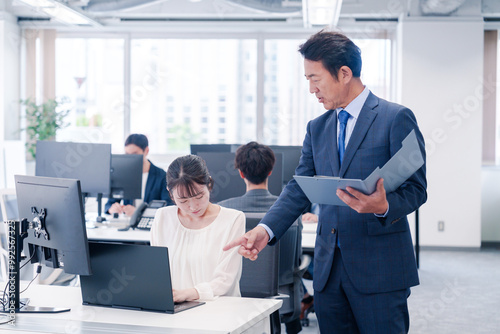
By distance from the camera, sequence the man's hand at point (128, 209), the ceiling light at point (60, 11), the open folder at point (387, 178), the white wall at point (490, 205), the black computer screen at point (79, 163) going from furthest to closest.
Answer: the white wall at point (490, 205) < the ceiling light at point (60, 11) < the man's hand at point (128, 209) < the black computer screen at point (79, 163) < the open folder at point (387, 178)

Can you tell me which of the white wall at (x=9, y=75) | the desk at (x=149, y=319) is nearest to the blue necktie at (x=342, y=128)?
the desk at (x=149, y=319)

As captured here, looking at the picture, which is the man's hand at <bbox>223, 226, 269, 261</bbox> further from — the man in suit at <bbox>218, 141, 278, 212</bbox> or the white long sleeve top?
the man in suit at <bbox>218, 141, 278, 212</bbox>

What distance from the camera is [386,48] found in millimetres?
7715

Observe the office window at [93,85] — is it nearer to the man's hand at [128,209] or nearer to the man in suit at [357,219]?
the man's hand at [128,209]

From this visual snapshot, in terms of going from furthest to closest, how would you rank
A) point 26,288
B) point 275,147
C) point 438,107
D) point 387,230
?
point 438,107, point 275,147, point 26,288, point 387,230

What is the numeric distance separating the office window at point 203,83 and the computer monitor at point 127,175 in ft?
11.9

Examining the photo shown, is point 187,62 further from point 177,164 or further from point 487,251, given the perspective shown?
point 177,164

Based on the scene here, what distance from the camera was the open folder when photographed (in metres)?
1.59

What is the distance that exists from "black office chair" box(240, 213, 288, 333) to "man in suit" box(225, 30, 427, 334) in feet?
2.43

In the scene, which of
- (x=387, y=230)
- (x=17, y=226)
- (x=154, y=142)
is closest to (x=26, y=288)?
(x=17, y=226)

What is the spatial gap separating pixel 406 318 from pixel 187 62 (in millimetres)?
6431

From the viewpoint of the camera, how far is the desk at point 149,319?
5.98ft

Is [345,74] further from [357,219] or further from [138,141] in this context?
[138,141]

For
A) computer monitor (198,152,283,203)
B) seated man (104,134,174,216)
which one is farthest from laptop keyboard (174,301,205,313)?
seated man (104,134,174,216)
